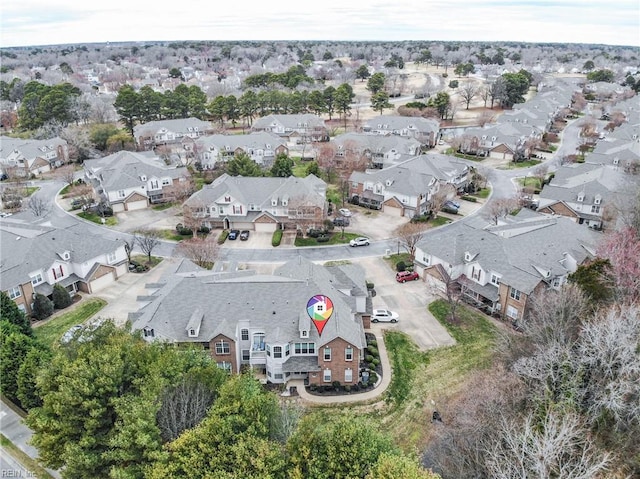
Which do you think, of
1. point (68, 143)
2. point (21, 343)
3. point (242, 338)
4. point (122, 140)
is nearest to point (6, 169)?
point (68, 143)

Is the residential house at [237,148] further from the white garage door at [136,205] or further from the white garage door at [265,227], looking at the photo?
the white garage door at [265,227]

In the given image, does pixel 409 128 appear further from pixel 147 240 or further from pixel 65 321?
pixel 65 321

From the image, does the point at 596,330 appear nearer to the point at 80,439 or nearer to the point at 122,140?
the point at 80,439

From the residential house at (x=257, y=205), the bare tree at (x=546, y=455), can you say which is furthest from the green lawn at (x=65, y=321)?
the bare tree at (x=546, y=455)

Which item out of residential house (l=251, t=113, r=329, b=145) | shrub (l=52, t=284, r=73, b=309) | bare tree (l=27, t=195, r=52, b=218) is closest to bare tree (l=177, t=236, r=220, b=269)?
shrub (l=52, t=284, r=73, b=309)

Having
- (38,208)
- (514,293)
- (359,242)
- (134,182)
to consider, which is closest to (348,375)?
(514,293)

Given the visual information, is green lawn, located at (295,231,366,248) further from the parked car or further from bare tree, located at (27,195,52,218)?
bare tree, located at (27,195,52,218)
